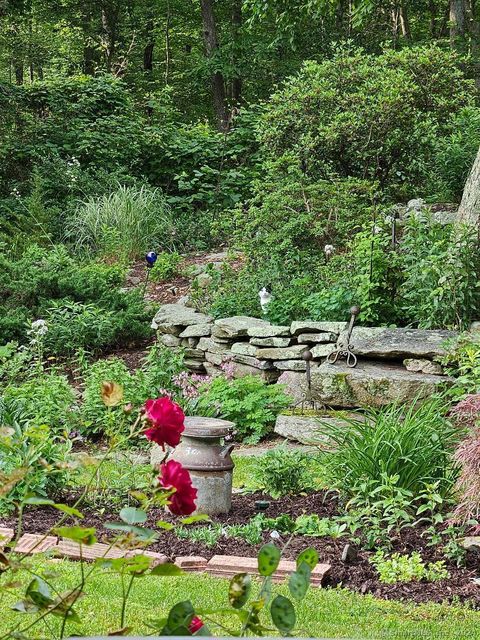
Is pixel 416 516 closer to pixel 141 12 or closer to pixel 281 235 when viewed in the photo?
pixel 281 235

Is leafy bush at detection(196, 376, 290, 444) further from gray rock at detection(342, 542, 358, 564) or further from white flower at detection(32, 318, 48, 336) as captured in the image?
gray rock at detection(342, 542, 358, 564)

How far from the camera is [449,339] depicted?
695 cm

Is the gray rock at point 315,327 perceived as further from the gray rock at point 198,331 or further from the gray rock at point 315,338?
the gray rock at point 198,331

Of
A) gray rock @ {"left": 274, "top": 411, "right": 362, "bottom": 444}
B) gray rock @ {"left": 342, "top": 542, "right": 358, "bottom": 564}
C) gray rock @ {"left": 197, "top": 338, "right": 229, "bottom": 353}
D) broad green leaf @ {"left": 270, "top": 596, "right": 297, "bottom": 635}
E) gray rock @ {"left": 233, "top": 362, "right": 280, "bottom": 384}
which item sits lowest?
gray rock @ {"left": 274, "top": 411, "right": 362, "bottom": 444}

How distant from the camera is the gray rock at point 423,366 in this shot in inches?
285

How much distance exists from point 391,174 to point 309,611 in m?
7.93

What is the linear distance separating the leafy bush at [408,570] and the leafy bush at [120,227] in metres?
7.95

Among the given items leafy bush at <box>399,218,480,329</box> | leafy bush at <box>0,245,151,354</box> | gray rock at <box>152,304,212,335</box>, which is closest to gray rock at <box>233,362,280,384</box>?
gray rock at <box>152,304,212,335</box>

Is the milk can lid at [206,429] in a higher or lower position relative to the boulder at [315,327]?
higher

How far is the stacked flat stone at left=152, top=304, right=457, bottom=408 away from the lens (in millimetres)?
7227

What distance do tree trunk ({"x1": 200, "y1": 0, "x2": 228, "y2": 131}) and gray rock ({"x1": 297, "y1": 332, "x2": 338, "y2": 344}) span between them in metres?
11.1

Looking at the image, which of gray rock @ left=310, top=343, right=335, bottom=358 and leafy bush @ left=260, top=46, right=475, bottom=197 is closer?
gray rock @ left=310, top=343, right=335, bottom=358

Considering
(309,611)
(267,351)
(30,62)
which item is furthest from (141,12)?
(309,611)

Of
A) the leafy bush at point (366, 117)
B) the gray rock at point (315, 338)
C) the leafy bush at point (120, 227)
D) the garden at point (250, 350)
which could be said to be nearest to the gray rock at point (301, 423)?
the garden at point (250, 350)
